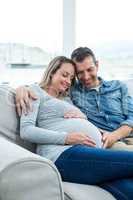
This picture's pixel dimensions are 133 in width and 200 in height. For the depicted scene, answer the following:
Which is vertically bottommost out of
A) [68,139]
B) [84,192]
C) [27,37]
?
[84,192]

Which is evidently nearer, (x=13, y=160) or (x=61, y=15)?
(x=13, y=160)

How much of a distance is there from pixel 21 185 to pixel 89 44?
2.13 meters

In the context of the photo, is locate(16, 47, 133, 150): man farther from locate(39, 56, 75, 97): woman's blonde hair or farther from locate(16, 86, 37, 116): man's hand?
locate(16, 86, 37, 116): man's hand

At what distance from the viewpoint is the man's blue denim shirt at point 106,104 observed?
2109mm

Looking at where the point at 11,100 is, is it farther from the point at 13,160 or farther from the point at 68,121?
the point at 13,160

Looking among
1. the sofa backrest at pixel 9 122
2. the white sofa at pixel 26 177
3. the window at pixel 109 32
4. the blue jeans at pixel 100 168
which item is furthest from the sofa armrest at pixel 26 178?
the window at pixel 109 32

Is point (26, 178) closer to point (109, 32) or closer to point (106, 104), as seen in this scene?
point (106, 104)

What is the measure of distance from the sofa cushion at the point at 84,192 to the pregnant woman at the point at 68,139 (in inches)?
1.2

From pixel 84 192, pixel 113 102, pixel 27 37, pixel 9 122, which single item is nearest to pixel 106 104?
pixel 113 102

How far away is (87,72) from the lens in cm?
215

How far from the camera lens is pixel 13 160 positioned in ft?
3.66

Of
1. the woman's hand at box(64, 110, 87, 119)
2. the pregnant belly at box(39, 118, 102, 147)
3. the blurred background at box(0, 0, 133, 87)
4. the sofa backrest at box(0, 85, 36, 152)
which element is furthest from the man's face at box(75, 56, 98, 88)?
the blurred background at box(0, 0, 133, 87)

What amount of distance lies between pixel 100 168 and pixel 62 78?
2.21 feet

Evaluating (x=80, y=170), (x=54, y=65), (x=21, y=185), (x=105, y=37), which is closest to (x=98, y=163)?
(x=80, y=170)
